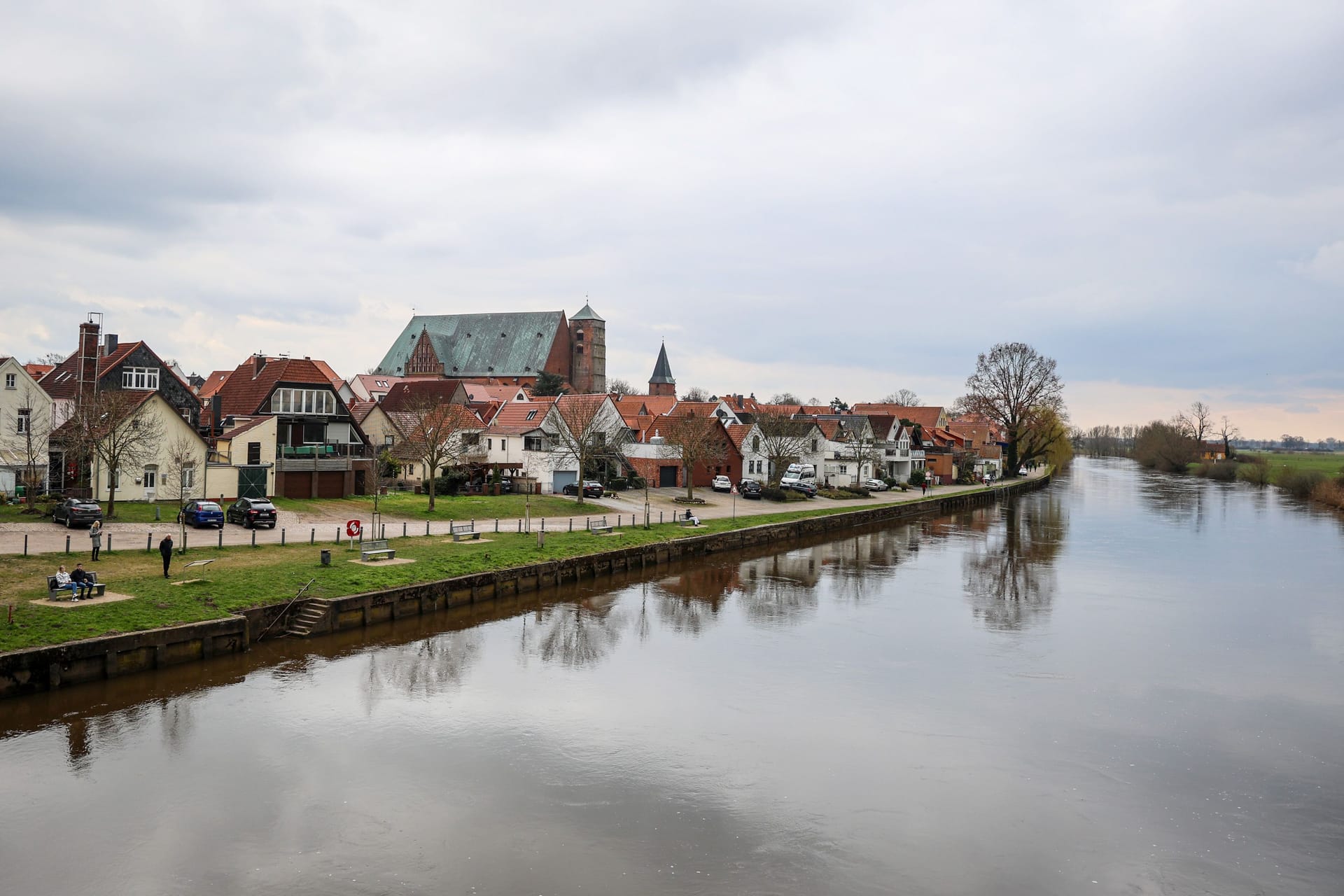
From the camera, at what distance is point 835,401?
9869 centimetres

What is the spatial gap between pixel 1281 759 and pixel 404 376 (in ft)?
411

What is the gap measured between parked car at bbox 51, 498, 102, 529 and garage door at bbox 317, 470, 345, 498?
47.2ft

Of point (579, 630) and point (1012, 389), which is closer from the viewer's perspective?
point (579, 630)

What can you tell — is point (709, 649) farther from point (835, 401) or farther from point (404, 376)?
point (404, 376)

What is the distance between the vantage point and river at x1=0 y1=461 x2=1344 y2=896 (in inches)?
530

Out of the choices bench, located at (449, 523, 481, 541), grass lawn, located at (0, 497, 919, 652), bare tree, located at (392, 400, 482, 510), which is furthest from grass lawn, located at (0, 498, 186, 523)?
bench, located at (449, 523, 481, 541)

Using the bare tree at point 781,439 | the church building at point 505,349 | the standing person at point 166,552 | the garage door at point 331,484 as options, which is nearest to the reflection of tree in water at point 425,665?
the standing person at point 166,552

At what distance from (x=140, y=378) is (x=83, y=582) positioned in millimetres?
31624

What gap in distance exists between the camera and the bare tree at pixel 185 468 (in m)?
41.9

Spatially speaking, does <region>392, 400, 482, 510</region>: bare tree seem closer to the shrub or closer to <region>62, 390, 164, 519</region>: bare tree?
<region>62, 390, 164, 519</region>: bare tree

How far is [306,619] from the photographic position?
2553cm

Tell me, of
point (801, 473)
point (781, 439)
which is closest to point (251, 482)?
point (781, 439)

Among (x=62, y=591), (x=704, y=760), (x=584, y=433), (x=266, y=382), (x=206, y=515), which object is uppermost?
(x=266, y=382)

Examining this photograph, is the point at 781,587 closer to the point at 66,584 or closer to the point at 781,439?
the point at 66,584
